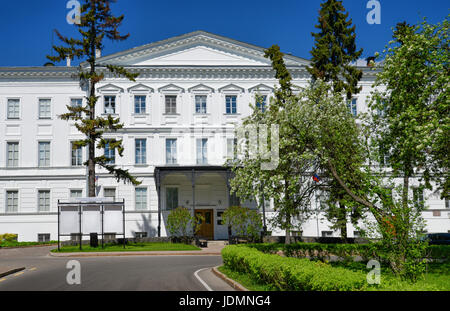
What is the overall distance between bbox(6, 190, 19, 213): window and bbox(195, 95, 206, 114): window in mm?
15648

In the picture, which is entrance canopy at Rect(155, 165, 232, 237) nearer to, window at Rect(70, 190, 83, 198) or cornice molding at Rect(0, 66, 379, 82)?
window at Rect(70, 190, 83, 198)

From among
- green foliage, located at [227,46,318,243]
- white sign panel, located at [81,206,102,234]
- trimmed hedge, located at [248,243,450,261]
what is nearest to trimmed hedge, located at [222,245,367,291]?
green foliage, located at [227,46,318,243]

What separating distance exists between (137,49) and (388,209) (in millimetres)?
29899

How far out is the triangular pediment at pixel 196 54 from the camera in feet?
130

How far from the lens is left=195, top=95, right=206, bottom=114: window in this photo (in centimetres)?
4005

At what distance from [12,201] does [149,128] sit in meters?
12.1

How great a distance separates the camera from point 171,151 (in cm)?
3944

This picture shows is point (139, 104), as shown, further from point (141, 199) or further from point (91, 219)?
point (91, 219)

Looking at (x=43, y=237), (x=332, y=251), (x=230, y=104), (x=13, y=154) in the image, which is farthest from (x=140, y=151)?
(x=332, y=251)

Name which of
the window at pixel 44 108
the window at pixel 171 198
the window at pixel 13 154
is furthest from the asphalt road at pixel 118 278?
the window at pixel 44 108

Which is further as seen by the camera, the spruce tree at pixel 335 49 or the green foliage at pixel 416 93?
the spruce tree at pixel 335 49

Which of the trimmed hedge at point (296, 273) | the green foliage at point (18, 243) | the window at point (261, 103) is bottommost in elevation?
the green foliage at point (18, 243)

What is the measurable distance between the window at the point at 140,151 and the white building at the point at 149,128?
0.08 meters

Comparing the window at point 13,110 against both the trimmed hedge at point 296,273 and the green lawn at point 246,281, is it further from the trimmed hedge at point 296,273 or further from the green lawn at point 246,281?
the trimmed hedge at point 296,273
